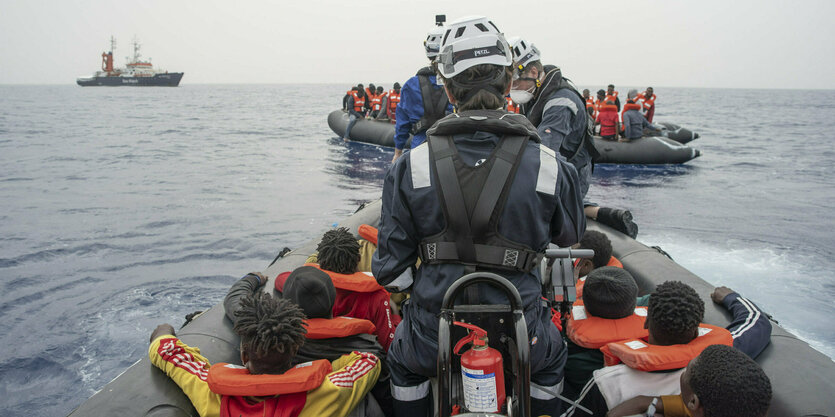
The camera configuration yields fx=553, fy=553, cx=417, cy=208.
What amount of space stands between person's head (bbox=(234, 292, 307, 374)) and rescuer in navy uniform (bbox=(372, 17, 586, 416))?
36cm

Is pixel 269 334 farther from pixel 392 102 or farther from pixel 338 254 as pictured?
pixel 392 102

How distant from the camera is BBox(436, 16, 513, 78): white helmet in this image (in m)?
1.76

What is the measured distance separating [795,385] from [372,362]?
1.62 metres

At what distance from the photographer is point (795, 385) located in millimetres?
2113

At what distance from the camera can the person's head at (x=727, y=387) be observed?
1.56m

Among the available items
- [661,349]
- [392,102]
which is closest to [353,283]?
[661,349]

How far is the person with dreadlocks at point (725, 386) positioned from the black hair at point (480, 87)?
1.01 m

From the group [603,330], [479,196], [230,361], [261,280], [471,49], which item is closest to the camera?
[479,196]

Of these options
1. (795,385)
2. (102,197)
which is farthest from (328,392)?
(102,197)

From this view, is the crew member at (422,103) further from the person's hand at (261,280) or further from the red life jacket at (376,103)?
the red life jacket at (376,103)

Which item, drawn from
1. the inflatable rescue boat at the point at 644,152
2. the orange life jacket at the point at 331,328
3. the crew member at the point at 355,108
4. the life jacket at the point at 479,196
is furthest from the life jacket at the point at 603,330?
the crew member at the point at 355,108

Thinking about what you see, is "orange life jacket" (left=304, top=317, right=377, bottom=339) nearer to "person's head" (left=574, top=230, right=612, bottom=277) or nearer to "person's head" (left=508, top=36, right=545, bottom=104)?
"person's head" (left=574, top=230, right=612, bottom=277)

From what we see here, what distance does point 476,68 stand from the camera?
1785 millimetres

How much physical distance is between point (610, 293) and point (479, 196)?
1.00 meters
